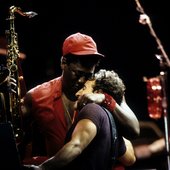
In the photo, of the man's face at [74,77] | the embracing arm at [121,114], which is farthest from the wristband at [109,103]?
the man's face at [74,77]

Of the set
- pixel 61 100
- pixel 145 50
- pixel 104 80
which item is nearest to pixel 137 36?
pixel 145 50

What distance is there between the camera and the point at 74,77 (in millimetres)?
4055

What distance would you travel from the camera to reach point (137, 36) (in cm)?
826

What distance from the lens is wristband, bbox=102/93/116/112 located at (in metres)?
3.34

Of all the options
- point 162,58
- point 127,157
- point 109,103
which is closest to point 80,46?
point 109,103

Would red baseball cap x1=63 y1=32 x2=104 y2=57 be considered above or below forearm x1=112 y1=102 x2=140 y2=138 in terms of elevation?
above

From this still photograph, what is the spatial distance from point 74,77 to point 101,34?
4022mm

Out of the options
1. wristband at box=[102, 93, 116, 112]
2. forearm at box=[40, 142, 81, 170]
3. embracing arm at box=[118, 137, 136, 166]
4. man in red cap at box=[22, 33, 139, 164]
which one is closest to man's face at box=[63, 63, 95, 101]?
man in red cap at box=[22, 33, 139, 164]

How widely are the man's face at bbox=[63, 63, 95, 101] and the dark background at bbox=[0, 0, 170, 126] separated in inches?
103

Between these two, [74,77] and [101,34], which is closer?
[74,77]

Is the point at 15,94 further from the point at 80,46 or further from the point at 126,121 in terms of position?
the point at 126,121

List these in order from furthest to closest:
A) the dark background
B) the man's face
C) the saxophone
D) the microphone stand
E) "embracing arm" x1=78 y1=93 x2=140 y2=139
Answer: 1. the dark background
2. the microphone stand
3. the saxophone
4. the man's face
5. "embracing arm" x1=78 y1=93 x2=140 y2=139

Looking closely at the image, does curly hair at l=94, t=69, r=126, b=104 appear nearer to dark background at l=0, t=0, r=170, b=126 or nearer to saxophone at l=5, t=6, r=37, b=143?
saxophone at l=5, t=6, r=37, b=143

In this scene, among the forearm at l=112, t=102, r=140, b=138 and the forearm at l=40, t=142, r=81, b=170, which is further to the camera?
the forearm at l=112, t=102, r=140, b=138
